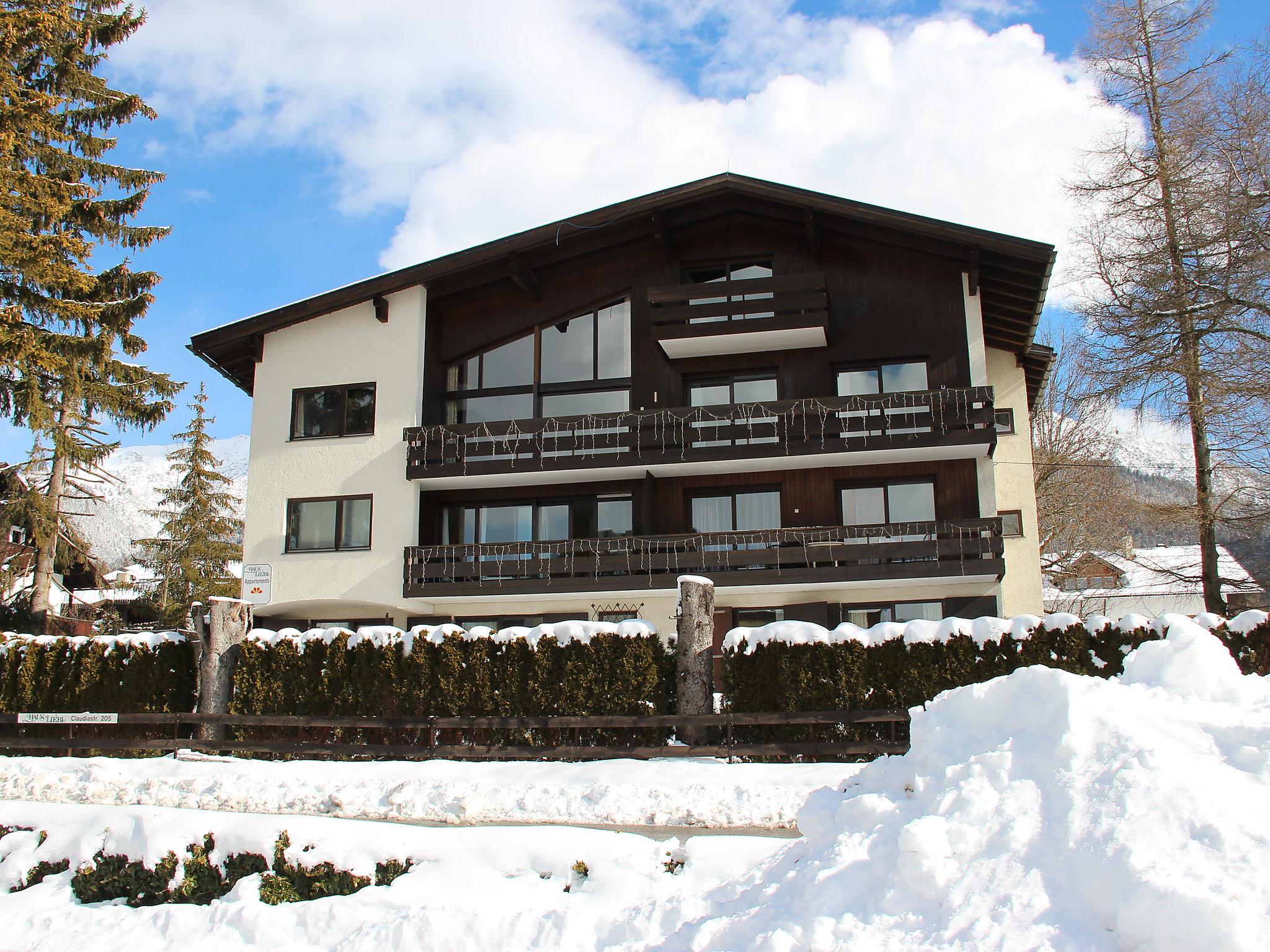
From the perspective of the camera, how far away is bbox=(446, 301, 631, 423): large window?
25719 millimetres

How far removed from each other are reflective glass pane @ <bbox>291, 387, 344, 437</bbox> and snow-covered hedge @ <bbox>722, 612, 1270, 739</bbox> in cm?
1522

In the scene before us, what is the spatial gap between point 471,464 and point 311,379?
504 centimetres

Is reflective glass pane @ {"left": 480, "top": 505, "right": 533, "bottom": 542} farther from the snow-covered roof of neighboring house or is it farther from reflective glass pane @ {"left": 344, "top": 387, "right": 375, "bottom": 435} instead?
the snow-covered roof of neighboring house

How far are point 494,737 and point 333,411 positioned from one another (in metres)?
13.7

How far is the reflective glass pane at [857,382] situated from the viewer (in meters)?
24.5

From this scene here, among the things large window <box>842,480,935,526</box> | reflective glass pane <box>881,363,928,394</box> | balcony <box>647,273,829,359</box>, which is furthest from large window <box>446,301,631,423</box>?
reflective glass pane <box>881,363,928,394</box>

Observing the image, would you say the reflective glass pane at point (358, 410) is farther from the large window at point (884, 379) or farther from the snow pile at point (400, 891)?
the snow pile at point (400, 891)

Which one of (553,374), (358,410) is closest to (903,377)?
(553,374)

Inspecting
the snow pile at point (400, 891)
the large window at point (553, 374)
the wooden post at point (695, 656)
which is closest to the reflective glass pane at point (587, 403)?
the large window at point (553, 374)

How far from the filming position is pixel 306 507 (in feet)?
83.3

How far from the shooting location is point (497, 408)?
26.2 meters

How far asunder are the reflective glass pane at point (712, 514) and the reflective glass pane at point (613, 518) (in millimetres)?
1572

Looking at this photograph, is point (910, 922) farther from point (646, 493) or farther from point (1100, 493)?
point (1100, 493)

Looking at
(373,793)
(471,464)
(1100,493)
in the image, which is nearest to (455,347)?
(471,464)
